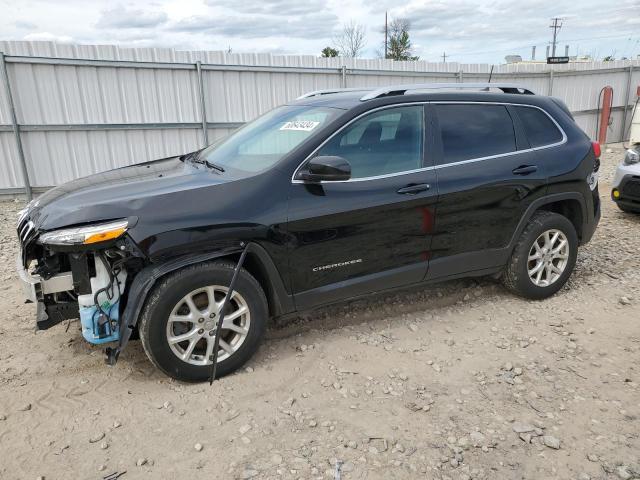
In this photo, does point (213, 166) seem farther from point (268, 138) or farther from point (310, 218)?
point (310, 218)

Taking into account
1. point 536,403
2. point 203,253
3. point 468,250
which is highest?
point 203,253

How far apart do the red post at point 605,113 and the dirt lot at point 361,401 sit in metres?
13.8

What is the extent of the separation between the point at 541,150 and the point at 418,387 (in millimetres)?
2354

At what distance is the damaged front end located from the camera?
2.83 m

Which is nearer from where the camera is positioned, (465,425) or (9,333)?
(465,425)

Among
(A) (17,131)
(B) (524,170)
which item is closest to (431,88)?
(B) (524,170)

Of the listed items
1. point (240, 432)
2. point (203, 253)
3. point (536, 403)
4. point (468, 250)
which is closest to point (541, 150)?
point (468, 250)

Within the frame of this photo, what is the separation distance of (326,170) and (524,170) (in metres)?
1.88

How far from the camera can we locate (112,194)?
3094 millimetres

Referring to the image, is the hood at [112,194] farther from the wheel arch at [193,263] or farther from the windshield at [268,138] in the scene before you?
the wheel arch at [193,263]

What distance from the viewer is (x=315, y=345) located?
369 centimetres

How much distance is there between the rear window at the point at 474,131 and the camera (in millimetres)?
3840

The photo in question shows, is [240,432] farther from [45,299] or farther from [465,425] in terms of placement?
[45,299]

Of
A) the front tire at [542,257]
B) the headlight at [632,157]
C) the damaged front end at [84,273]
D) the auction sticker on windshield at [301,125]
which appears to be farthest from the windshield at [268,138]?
the headlight at [632,157]
